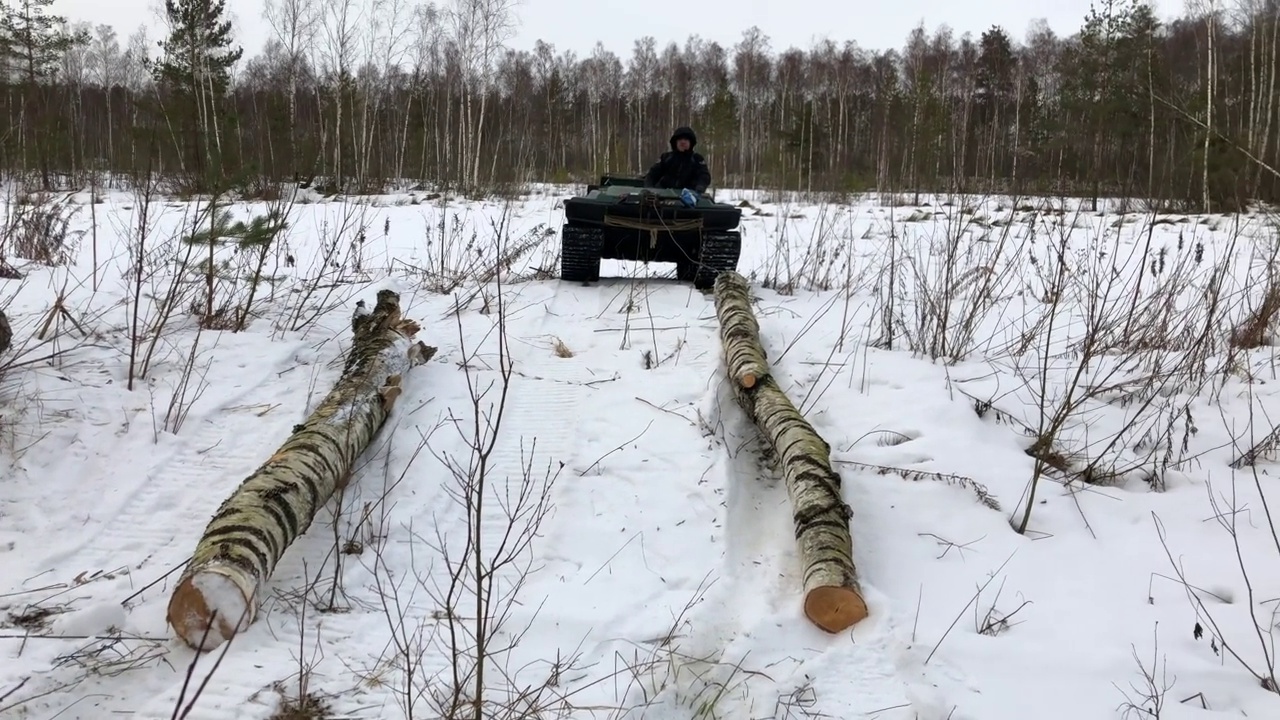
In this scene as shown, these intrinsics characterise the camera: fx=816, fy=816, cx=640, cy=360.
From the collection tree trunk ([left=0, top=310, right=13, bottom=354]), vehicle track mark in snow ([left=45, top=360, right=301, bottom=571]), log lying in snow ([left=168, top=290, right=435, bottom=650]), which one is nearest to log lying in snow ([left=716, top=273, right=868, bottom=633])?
log lying in snow ([left=168, top=290, right=435, bottom=650])

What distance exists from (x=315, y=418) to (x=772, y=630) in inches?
74.9

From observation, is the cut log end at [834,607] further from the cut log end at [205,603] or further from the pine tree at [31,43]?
the pine tree at [31,43]

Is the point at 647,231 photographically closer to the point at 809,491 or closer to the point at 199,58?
the point at 809,491

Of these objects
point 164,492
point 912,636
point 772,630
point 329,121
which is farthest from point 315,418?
point 329,121

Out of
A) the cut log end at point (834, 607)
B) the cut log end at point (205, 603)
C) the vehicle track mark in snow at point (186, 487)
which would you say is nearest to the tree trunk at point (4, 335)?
the vehicle track mark in snow at point (186, 487)

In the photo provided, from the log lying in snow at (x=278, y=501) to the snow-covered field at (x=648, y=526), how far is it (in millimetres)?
108

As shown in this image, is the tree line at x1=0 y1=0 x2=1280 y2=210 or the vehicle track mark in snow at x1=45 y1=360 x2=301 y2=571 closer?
the vehicle track mark in snow at x1=45 y1=360 x2=301 y2=571

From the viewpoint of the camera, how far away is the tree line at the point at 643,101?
601 inches

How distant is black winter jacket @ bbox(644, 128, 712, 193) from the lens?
24.7ft

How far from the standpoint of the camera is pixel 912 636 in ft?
7.65

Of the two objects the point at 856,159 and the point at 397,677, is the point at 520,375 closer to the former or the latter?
the point at 397,677

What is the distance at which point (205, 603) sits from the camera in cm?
213

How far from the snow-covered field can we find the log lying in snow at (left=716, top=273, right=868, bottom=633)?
0.10 m

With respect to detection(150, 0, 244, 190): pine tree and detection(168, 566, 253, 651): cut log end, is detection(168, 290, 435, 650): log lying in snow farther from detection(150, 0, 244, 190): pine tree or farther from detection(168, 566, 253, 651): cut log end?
detection(150, 0, 244, 190): pine tree
